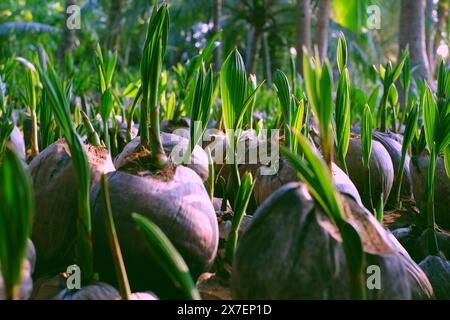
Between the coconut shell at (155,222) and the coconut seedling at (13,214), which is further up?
the coconut seedling at (13,214)

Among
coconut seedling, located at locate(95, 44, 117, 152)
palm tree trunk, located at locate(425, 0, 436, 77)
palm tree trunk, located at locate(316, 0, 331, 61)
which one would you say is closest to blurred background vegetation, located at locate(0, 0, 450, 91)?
palm tree trunk, located at locate(425, 0, 436, 77)

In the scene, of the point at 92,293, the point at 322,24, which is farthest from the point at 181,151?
the point at 322,24

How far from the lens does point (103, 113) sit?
96cm

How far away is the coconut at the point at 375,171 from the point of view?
1.00 metres

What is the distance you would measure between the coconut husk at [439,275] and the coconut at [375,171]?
30cm

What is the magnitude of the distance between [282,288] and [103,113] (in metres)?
0.61

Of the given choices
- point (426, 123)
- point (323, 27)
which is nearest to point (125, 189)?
point (426, 123)

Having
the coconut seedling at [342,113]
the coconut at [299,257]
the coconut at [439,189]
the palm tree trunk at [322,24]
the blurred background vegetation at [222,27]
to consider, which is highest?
the blurred background vegetation at [222,27]

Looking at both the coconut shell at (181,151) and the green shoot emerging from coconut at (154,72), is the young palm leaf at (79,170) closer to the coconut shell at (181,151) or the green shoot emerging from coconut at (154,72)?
the green shoot emerging from coconut at (154,72)

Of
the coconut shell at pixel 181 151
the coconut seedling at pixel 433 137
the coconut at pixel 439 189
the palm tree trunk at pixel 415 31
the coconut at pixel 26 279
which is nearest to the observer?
the coconut at pixel 26 279

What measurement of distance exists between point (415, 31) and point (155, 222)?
3.10m

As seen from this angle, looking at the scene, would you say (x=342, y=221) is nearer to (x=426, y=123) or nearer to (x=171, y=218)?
(x=171, y=218)

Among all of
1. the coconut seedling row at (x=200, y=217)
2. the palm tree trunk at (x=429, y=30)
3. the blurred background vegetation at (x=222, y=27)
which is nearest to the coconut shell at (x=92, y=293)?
the coconut seedling row at (x=200, y=217)

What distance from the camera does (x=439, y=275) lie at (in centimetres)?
66
